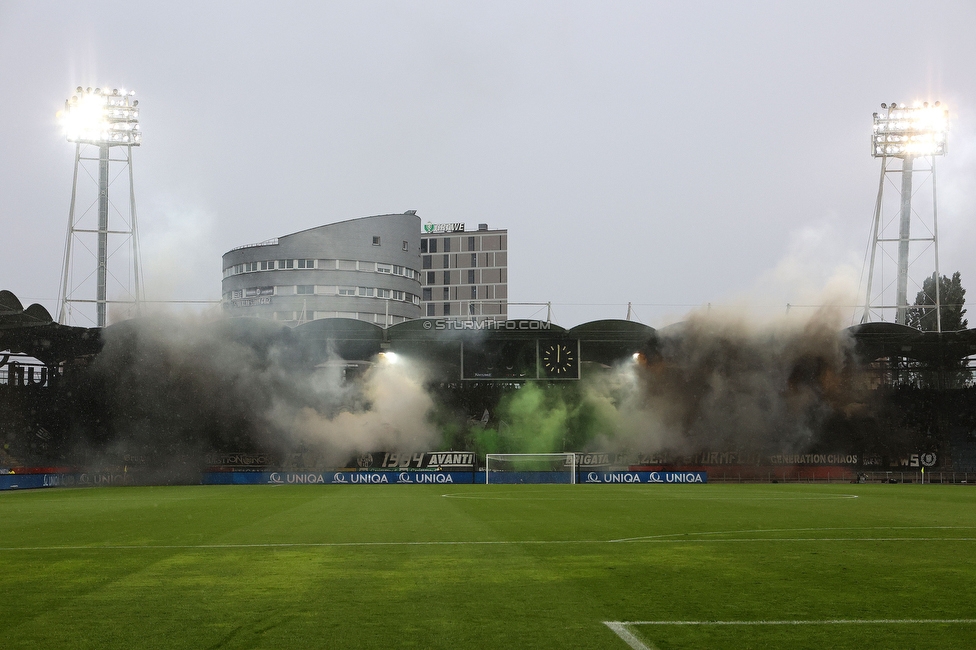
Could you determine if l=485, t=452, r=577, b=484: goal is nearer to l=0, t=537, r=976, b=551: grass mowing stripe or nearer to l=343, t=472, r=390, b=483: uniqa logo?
l=343, t=472, r=390, b=483: uniqa logo

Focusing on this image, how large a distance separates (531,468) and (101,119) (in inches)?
1459

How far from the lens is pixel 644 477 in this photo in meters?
49.9

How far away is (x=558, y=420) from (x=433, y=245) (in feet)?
254

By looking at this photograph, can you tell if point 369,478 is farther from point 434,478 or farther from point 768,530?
point 768,530

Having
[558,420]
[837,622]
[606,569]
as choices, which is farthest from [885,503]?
[558,420]

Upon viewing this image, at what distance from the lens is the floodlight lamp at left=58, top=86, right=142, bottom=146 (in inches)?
2234

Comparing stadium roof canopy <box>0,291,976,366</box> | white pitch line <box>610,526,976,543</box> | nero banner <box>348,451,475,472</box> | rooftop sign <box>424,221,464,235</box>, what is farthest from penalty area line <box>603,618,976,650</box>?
rooftop sign <box>424,221,464,235</box>

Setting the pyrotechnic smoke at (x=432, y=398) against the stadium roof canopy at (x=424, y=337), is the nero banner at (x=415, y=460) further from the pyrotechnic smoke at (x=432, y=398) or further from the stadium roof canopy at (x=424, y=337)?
the stadium roof canopy at (x=424, y=337)

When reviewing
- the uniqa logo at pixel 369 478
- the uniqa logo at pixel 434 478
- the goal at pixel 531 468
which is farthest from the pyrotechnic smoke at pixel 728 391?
the uniqa logo at pixel 369 478

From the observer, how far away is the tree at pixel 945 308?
75.6 metres

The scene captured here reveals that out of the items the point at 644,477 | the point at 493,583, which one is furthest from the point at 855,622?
the point at 644,477

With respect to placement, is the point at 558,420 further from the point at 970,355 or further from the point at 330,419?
the point at 970,355

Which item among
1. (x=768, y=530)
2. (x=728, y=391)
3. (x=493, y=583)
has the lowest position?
(x=768, y=530)

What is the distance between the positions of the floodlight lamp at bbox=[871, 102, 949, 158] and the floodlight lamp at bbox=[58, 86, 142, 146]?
51.2 meters
